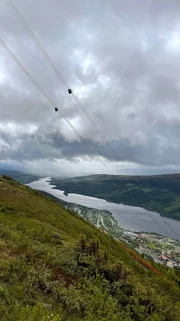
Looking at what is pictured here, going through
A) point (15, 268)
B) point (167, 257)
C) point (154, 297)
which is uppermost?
point (15, 268)

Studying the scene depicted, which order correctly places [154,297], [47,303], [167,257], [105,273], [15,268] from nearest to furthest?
[47,303] < [15,268] < [154,297] < [105,273] < [167,257]

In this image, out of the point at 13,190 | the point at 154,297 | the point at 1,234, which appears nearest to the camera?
the point at 154,297

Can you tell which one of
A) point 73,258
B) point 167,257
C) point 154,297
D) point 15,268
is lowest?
point 167,257

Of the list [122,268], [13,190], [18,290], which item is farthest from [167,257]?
[18,290]

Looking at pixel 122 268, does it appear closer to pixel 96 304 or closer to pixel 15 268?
pixel 96 304

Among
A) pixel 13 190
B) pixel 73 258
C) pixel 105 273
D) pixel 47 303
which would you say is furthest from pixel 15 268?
pixel 13 190

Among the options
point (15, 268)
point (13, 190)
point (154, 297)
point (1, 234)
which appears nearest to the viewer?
point (15, 268)

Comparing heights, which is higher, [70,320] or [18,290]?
[18,290]

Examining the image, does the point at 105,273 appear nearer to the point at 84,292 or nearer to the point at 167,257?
the point at 84,292

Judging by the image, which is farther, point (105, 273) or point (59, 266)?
point (105, 273)
